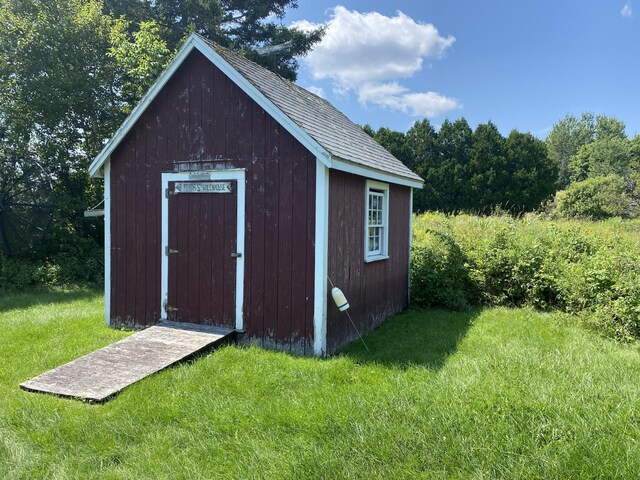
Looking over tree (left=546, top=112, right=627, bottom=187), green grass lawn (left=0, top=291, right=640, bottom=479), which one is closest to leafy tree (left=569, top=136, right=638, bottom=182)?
tree (left=546, top=112, right=627, bottom=187)

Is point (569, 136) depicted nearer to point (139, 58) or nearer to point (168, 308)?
point (139, 58)

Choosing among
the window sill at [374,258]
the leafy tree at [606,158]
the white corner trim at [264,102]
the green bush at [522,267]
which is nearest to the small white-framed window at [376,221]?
the window sill at [374,258]

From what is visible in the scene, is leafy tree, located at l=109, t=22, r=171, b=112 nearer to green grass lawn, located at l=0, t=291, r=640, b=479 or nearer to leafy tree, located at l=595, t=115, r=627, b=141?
green grass lawn, located at l=0, t=291, r=640, b=479

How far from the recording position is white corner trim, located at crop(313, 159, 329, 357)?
17.9ft

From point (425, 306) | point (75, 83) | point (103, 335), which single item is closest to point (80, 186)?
point (75, 83)

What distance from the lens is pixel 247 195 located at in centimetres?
598

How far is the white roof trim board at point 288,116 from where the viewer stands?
549cm

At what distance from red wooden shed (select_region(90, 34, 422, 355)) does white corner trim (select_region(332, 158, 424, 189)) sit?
0.03m

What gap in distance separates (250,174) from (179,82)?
191 cm

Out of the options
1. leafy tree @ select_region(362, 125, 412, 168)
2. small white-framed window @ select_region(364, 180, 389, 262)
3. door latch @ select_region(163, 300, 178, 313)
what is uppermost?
leafy tree @ select_region(362, 125, 412, 168)

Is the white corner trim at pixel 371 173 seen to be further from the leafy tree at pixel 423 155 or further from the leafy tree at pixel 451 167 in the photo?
the leafy tree at pixel 451 167

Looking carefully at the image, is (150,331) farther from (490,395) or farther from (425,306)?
(425,306)

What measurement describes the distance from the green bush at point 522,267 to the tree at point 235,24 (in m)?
14.7

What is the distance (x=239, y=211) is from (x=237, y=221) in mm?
147
